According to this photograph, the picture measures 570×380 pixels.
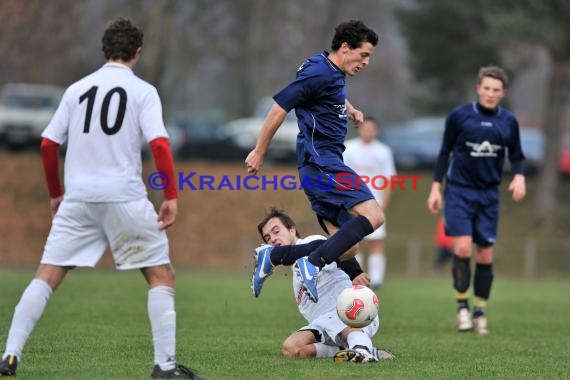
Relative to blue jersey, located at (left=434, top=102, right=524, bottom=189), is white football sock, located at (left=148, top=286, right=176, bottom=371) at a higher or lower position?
lower

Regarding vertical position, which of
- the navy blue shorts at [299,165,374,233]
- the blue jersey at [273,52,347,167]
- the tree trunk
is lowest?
the navy blue shorts at [299,165,374,233]

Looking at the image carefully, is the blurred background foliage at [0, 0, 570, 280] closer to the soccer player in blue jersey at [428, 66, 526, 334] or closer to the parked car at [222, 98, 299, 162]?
the parked car at [222, 98, 299, 162]

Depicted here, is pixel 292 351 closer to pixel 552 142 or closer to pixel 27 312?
pixel 27 312

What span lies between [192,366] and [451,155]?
4.14 m

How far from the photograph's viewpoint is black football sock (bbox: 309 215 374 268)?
726 cm

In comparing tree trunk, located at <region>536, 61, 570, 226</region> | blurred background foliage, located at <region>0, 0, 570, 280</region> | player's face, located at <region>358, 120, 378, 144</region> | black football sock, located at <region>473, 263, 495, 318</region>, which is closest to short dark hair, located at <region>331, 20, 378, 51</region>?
black football sock, located at <region>473, 263, 495, 318</region>

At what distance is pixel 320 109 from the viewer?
7570mm

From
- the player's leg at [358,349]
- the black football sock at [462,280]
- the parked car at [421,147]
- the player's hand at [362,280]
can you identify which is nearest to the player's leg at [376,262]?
the black football sock at [462,280]

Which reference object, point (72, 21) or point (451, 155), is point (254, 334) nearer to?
point (451, 155)

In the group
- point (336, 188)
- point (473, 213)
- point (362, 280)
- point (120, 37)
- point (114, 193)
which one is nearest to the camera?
point (114, 193)

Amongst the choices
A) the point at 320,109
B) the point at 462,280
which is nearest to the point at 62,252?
the point at 320,109

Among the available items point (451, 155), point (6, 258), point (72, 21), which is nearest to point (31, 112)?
point (72, 21)

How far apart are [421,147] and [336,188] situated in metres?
28.9

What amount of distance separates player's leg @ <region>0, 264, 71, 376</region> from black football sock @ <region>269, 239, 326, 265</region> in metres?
1.66
